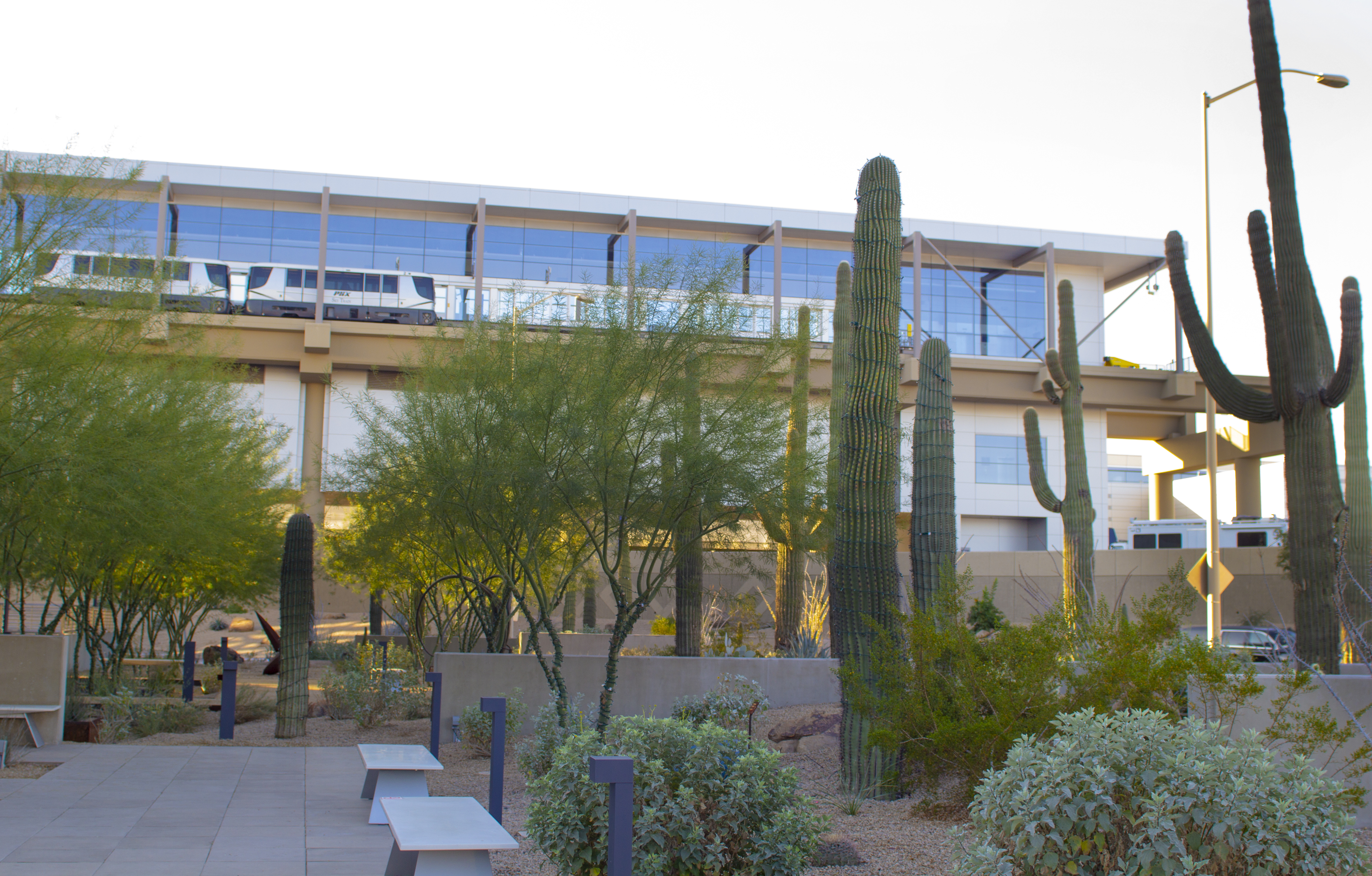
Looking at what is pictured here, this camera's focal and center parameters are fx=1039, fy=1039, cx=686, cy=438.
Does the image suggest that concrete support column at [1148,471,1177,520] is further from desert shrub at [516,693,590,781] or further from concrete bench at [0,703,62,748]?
concrete bench at [0,703,62,748]

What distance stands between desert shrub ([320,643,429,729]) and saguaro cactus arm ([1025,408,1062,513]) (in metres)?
11.5

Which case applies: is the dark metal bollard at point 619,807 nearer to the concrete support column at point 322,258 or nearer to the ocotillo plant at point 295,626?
the ocotillo plant at point 295,626

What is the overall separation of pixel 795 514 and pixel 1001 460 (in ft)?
93.2

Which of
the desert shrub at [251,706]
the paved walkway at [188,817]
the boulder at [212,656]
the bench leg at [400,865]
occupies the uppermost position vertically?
the bench leg at [400,865]

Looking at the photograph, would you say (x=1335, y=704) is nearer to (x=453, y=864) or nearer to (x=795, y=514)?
(x=795, y=514)

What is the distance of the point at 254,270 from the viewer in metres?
34.4

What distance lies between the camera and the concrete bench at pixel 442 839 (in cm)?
519

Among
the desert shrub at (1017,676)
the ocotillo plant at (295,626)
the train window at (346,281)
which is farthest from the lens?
the train window at (346,281)

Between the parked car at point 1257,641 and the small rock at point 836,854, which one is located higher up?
the parked car at point 1257,641

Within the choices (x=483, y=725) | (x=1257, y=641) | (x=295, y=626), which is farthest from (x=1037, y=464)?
(x=295, y=626)

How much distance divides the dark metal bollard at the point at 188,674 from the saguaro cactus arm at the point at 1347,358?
1589 centimetres

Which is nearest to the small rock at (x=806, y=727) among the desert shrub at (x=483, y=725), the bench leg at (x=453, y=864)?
the desert shrub at (x=483, y=725)

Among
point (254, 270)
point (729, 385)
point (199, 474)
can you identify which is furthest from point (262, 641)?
point (729, 385)

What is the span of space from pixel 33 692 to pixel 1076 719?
→ 37.4ft
